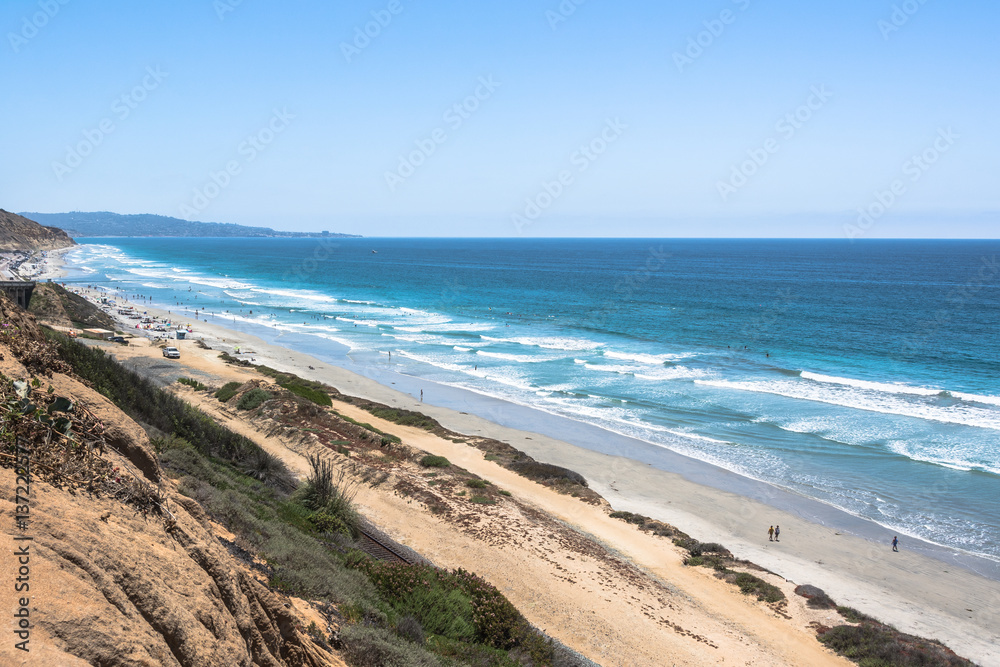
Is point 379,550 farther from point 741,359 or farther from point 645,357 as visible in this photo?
point 741,359

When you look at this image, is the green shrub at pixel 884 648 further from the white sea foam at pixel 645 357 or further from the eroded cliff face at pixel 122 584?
the white sea foam at pixel 645 357

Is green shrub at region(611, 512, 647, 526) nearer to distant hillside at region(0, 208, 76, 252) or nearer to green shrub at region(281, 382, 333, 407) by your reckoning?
green shrub at region(281, 382, 333, 407)

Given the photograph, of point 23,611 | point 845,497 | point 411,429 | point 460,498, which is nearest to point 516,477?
point 460,498

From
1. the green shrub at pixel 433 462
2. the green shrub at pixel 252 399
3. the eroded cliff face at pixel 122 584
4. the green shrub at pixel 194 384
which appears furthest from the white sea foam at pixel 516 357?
the eroded cliff face at pixel 122 584

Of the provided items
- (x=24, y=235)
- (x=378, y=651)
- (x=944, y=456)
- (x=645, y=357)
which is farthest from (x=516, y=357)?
(x=24, y=235)

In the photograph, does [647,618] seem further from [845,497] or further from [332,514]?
[845,497]
